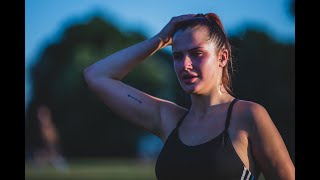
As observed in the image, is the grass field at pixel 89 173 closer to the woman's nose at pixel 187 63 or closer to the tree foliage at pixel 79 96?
the woman's nose at pixel 187 63

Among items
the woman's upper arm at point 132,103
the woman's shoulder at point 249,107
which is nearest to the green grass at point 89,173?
the woman's upper arm at point 132,103

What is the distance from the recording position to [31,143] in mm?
17422

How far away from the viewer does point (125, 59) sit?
8.12ft

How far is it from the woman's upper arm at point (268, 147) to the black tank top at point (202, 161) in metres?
0.07

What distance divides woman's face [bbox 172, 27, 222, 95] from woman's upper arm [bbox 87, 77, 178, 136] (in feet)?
0.54

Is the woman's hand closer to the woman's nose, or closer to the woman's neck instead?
the woman's nose

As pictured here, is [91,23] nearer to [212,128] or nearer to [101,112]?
[101,112]

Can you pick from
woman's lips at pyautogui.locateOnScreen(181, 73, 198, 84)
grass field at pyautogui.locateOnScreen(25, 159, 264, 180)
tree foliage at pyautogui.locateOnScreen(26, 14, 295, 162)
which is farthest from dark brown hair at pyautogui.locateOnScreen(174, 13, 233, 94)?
tree foliage at pyautogui.locateOnScreen(26, 14, 295, 162)

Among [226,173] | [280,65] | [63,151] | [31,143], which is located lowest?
[63,151]

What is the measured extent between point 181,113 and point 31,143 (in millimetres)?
15652

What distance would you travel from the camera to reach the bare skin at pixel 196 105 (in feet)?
6.87

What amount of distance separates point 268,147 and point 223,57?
1.48ft
